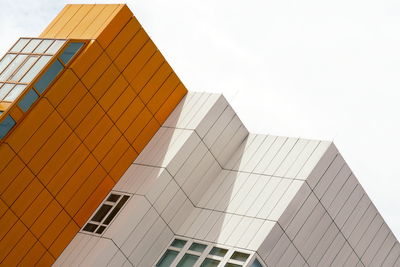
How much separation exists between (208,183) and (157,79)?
521cm

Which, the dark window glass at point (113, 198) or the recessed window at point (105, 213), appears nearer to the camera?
the recessed window at point (105, 213)

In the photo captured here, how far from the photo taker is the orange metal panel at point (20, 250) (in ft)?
132

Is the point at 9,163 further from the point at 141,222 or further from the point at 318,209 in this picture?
the point at 318,209

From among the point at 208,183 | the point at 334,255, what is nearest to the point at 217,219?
the point at 208,183

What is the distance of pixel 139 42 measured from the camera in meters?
44.3

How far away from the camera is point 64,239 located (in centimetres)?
4209

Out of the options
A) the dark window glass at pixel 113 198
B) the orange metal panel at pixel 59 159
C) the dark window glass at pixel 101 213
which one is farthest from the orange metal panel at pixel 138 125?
the dark window glass at pixel 101 213

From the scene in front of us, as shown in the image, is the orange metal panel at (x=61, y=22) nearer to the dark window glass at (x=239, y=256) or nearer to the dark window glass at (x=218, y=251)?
the dark window glass at (x=218, y=251)

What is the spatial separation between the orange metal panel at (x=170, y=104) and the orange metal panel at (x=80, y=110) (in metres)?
3.80

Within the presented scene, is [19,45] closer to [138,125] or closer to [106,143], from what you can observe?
[106,143]

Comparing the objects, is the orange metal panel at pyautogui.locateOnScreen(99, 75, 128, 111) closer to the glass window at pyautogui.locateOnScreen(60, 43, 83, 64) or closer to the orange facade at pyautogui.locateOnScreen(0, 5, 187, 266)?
the orange facade at pyautogui.locateOnScreen(0, 5, 187, 266)

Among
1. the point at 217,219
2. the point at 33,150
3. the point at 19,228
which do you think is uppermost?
the point at 217,219

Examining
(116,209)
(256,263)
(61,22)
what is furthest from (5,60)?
(256,263)

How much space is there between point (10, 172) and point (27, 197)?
1.31 metres
